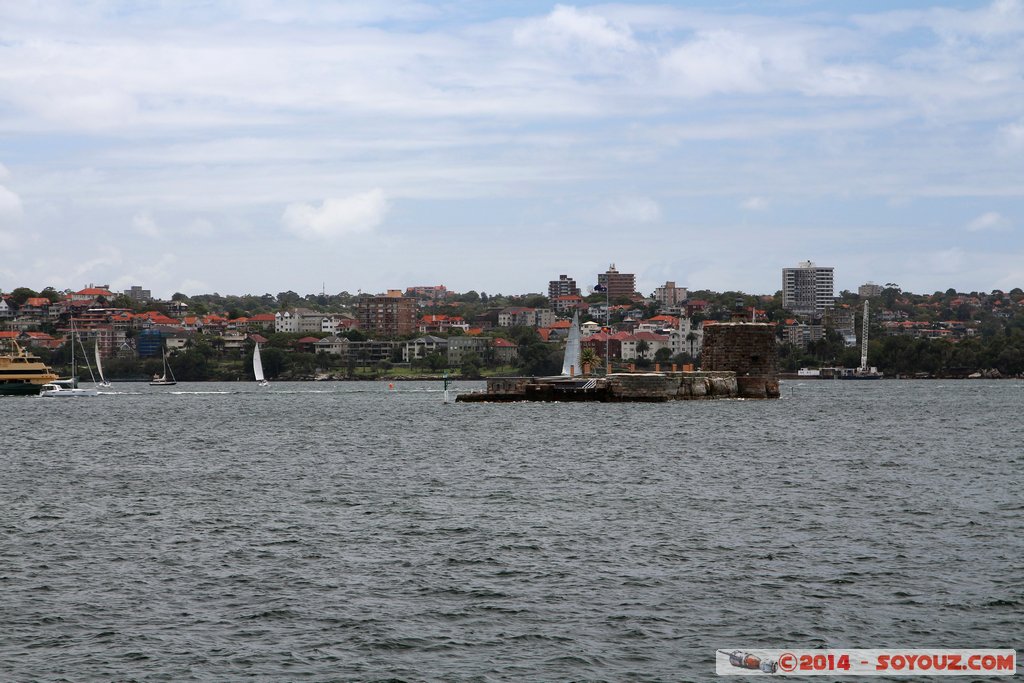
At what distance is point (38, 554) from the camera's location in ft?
90.4

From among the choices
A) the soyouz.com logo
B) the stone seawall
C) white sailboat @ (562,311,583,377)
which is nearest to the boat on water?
the stone seawall

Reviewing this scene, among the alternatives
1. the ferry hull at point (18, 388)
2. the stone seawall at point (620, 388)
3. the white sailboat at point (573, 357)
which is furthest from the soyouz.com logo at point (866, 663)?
the ferry hull at point (18, 388)

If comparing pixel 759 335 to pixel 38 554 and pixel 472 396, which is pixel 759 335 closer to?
pixel 472 396

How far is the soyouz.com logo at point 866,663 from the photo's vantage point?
18141 millimetres

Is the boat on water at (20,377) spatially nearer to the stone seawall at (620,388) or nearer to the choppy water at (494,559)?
the stone seawall at (620,388)

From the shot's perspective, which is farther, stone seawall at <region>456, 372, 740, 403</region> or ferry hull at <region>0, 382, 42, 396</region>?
ferry hull at <region>0, 382, 42, 396</region>

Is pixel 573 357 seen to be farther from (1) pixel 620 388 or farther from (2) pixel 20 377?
(2) pixel 20 377

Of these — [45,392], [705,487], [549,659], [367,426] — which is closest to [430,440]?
[367,426]

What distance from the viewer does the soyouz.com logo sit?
18.1 meters

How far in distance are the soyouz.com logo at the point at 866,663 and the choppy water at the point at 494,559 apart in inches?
19.9

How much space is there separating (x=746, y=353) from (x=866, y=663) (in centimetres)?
8681

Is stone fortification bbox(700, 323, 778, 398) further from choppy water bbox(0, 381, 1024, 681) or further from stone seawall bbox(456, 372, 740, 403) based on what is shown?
choppy water bbox(0, 381, 1024, 681)

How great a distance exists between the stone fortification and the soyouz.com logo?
85.3m

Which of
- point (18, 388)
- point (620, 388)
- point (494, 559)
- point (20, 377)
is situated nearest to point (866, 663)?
point (494, 559)
